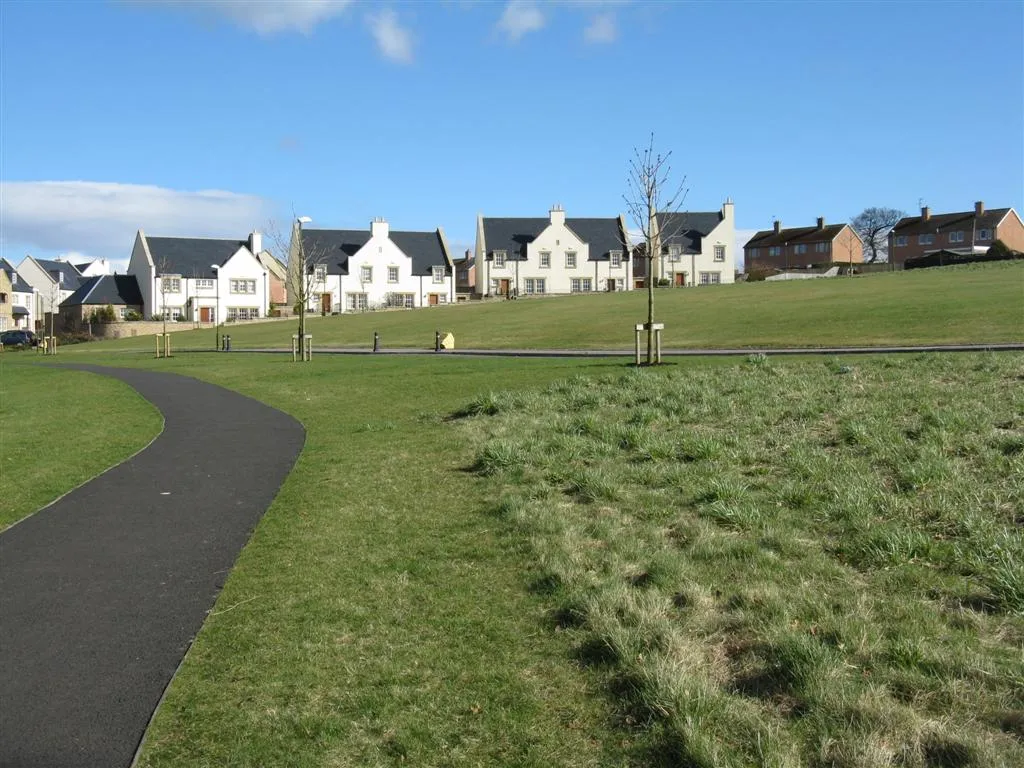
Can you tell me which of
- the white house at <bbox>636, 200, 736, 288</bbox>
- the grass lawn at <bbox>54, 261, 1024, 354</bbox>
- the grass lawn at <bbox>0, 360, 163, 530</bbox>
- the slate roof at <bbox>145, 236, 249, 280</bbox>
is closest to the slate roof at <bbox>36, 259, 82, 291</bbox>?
the slate roof at <bbox>145, 236, 249, 280</bbox>

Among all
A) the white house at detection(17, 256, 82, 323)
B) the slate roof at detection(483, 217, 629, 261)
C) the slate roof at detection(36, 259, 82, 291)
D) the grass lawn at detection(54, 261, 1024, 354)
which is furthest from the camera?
the slate roof at detection(36, 259, 82, 291)

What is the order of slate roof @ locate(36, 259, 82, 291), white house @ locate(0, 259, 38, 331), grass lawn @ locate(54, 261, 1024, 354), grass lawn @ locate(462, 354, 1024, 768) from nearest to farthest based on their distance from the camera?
grass lawn @ locate(462, 354, 1024, 768)
grass lawn @ locate(54, 261, 1024, 354)
white house @ locate(0, 259, 38, 331)
slate roof @ locate(36, 259, 82, 291)

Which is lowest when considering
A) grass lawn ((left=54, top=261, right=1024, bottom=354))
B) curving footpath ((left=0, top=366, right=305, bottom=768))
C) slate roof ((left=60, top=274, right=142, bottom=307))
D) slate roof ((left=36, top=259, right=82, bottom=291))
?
curving footpath ((left=0, top=366, right=305, bottom=768))

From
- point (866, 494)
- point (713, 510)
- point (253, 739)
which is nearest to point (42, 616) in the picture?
point (253, 739)

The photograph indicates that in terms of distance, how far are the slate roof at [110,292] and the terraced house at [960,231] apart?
300 ft

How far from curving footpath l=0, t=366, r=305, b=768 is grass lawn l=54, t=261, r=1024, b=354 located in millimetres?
28307

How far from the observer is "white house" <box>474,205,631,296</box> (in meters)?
102

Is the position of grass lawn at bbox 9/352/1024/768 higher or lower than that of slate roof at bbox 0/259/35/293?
lower

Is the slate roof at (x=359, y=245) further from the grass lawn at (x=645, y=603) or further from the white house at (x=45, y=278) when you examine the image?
the grass lawn at (x=645, y=603)

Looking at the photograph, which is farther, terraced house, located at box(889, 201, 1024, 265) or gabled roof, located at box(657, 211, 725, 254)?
terraced house, located at box(889, 201, 1024, 265)

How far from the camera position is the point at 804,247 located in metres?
130

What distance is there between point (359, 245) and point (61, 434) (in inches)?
3362

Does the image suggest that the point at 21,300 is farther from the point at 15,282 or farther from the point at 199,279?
the point at 199,279

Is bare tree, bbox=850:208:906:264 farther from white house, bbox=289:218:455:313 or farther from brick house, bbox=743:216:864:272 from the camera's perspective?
white house, bbox=289:218:455:313
